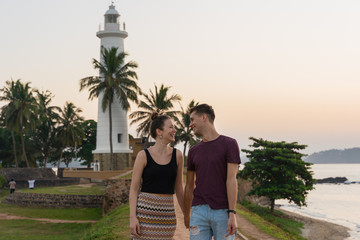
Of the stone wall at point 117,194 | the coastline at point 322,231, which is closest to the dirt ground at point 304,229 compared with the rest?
the coastline at point 322,231

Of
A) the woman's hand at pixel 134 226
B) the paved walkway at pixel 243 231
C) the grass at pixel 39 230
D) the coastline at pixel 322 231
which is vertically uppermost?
the woman's hand at pixel 134 226

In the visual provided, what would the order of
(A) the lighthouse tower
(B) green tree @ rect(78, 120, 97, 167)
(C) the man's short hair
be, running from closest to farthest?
(C) the man's short hair → (A) the lighthouse tower → (B) green tree @ rect(78, 120, 97, 167)

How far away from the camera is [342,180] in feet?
324

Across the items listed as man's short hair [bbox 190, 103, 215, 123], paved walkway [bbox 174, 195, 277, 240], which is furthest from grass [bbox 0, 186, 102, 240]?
man's short hair [bbox 190, 103, 215, 123]

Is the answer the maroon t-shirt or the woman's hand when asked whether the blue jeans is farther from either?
the woman's hand

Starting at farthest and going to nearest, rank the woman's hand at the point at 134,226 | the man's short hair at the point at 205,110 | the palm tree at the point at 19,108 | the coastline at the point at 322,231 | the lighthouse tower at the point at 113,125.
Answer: the palm tree at the point at 19,108 < the lighthouse tower at the point at 113,125 < the coastline at the point at 322,231 < the woman's hand at the point at 134,226 < the man's short hair at the point at 205,110

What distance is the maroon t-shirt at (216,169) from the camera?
13.8ft

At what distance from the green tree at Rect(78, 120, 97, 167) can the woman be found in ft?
176

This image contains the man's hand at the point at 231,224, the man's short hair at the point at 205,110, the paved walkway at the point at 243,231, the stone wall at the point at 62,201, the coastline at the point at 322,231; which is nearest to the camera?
the man's hand at the point at 231,224

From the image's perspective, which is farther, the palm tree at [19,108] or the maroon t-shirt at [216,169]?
the palm tree at [19,108]

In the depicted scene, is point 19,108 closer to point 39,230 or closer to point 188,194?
point 39,230

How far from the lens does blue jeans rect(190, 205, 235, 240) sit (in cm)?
418

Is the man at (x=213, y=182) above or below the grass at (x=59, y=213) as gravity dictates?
above

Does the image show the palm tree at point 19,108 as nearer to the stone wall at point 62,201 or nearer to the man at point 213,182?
the stone wall at point 62,201
